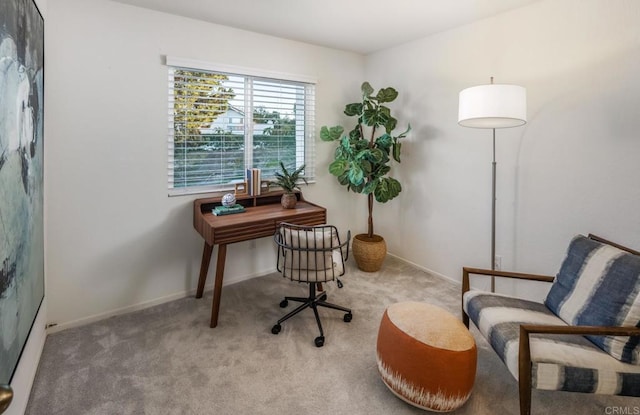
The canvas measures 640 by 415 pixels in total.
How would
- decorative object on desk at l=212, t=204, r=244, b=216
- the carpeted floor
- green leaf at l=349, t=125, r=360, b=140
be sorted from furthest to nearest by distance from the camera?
green leaf at l=349, t=125, r=360, b=140 → decorative object on desk at l=212, t=204, r=244, b=216 → the carpeted floor

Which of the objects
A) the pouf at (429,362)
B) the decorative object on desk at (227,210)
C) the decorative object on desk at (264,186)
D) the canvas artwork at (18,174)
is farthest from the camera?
the decorative object on desk at (264,186)

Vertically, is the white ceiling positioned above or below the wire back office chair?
above

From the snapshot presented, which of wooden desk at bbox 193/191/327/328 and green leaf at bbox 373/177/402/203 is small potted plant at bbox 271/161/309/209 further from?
green leaf at bbox 373/177/402/203

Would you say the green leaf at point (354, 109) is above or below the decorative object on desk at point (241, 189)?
above

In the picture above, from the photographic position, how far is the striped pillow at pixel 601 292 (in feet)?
4.91

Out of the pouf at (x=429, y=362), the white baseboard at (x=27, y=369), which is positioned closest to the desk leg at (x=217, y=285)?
the white baseboard at (x=27, y=369)

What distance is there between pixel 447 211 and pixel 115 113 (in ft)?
9.97

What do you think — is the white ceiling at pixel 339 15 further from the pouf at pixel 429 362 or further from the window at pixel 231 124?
the pouf at pixel 429 362

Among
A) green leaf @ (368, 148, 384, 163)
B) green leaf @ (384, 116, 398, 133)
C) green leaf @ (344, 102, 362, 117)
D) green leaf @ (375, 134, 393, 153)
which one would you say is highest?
green leaf @ (344, 102, 362, 117)

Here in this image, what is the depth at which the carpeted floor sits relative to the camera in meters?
1.72

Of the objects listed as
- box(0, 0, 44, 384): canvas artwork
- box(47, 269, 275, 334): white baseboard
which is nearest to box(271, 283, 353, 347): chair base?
box(47, 269, 275, 334): white baseboard

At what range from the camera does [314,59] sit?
11.7 feet

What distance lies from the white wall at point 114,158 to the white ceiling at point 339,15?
204 millimetres

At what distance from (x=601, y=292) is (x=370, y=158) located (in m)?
2.12
